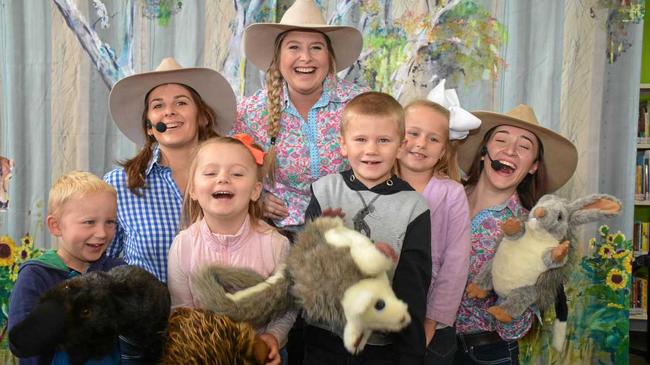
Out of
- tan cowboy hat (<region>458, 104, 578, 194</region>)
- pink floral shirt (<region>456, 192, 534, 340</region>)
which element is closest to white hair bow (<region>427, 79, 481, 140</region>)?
tan cowboy hat (<region>458, 104, 578, 194</region>)

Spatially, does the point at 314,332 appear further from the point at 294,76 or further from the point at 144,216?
the point at 294,76

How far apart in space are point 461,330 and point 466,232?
405 mm

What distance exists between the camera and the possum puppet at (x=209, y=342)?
47.9 inches

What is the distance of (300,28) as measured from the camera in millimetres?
2035

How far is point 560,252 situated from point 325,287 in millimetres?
823

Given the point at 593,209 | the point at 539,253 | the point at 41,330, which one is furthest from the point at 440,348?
the point at 41,330

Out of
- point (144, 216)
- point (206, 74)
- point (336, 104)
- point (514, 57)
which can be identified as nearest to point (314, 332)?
point (144, 216)

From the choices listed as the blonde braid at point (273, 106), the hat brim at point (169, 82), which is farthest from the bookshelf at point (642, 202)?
the hat brim at point (169, 82)

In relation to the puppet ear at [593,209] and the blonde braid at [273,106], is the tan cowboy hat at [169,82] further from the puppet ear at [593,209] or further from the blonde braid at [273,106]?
the puppet ear at [593,209]

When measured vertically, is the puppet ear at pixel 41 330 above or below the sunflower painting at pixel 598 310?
above

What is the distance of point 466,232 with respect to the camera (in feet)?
5.16

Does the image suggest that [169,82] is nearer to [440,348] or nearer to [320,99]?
[320,99]

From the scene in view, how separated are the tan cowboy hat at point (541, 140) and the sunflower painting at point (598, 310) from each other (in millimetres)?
1041

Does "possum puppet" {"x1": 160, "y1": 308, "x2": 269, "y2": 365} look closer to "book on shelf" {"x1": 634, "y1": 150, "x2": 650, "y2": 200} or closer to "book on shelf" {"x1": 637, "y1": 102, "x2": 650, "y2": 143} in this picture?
"book on shelf" {"x1": 634, "y1": 150, "x2": 650, "y2": 200}
